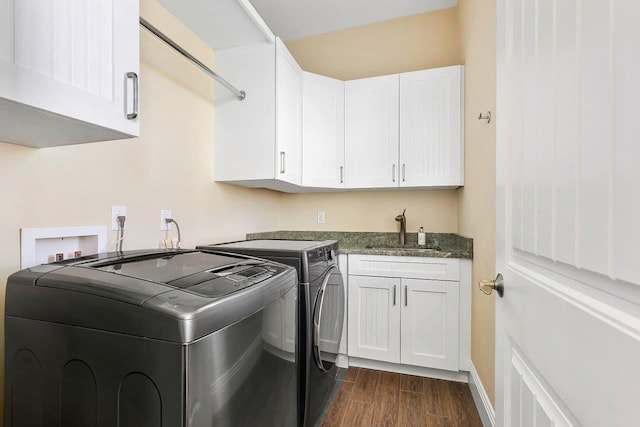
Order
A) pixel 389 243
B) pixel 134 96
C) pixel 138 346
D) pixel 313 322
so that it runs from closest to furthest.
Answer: pixel 138 346 → pixel 134 96 → pixel 313 322 → pixel 389 243

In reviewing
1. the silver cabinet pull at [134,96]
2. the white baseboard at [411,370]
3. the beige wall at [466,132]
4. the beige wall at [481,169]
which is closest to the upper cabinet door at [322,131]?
the beige wall at [466,132]

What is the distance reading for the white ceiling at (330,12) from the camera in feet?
8.33

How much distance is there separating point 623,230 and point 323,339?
4.74ft

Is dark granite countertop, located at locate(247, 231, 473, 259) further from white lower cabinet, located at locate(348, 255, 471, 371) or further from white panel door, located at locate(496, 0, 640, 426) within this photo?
white panel door, located at locate(496, 0, 640, 426)

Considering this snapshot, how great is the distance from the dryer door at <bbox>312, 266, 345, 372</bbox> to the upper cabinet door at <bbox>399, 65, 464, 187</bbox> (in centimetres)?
112

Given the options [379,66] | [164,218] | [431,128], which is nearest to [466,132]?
[431,128]

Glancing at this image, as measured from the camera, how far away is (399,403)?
1.89 meters

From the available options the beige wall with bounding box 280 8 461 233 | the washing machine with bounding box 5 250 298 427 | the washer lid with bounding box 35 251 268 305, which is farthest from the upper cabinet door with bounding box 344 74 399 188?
the washing machine with bounding box 5 250 298 427

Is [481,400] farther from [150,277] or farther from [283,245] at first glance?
[150,277]

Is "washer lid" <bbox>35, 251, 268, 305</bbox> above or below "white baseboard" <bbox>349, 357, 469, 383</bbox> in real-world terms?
above

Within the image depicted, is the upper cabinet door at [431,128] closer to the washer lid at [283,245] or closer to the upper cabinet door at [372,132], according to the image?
the upper cabinet door at [372,132]

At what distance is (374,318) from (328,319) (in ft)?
2.32

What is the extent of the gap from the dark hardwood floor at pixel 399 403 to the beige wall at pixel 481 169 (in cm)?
26

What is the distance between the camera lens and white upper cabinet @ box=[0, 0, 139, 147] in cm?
66
